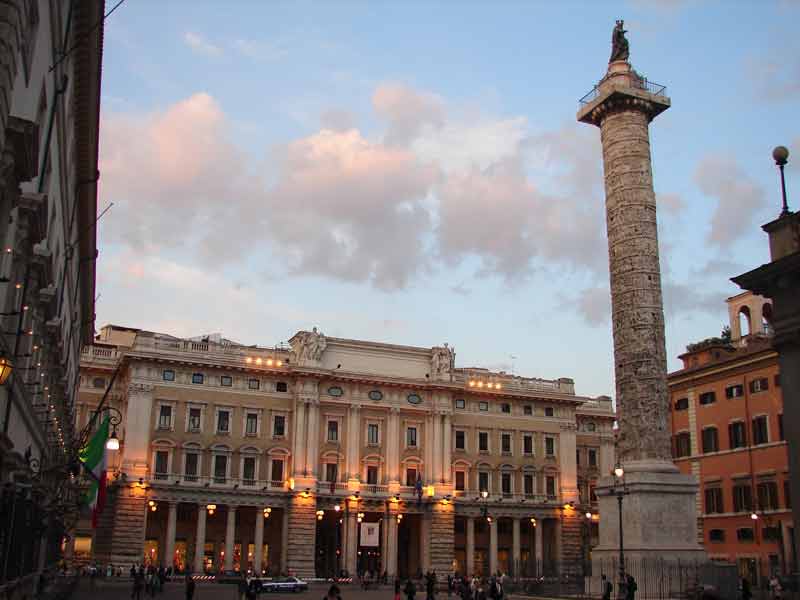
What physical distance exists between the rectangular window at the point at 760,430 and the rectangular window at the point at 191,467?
3288 centimetres

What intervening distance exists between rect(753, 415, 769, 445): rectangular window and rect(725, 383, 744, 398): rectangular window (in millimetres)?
1808

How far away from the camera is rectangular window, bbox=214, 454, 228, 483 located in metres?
54.9

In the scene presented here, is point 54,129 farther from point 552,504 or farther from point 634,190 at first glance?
point 552,504

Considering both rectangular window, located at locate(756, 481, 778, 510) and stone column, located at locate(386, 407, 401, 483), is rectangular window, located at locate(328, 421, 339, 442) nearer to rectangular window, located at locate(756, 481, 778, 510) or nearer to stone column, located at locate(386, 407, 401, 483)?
stone column, located at locate(386, 407, 401, 483)

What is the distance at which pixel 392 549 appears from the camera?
57.4 m

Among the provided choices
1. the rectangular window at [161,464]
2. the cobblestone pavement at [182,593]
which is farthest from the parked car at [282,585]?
the rectangular window at [161,464]

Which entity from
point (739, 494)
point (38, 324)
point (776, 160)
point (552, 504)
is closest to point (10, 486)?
point (38, 324)

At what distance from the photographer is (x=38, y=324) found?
1599 centimetres

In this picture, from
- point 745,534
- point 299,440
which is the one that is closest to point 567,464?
point 299,440

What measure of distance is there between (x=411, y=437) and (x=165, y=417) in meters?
17.0

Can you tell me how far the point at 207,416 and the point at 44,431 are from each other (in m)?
36.6

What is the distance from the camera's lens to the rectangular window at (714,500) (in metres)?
43.5

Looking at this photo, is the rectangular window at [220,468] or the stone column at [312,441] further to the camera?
the stone column at [312,441]

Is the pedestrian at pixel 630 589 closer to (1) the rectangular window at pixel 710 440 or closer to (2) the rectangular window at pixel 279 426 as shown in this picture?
(1) the rectangular window at pixel 710 440
